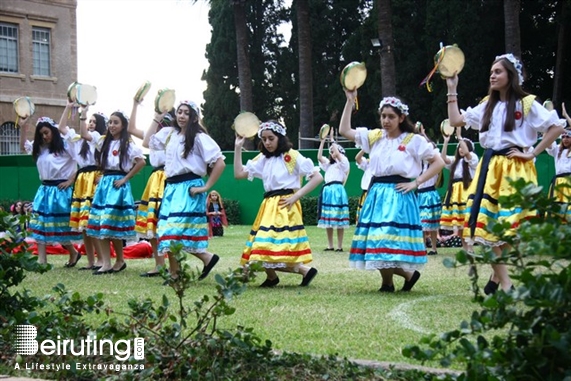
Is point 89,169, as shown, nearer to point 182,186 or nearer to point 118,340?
point 182,186

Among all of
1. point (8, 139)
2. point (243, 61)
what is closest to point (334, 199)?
point (243, 61)

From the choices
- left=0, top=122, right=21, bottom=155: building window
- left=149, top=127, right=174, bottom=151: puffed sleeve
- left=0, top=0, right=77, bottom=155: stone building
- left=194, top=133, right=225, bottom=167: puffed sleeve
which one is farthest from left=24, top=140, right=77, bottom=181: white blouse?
left=0, top=122, right=21, bottom=155: building window

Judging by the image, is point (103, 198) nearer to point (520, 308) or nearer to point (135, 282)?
point (135, 282)

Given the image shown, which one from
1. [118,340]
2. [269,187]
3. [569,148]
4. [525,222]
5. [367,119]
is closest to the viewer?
[525,222]

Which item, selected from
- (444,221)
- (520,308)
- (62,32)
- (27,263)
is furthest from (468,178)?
(62,32)

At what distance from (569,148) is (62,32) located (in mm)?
26910

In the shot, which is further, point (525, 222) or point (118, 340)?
point (118, 340)

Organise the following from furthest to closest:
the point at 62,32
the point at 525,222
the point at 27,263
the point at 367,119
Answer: the point at 62,32 → the point at 367,119 → the point at 27,263 → the point at 525,222

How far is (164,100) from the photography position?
28.6 feet

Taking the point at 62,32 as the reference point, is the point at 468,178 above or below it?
below

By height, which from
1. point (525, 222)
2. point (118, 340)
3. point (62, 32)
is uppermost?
point (62, 32)

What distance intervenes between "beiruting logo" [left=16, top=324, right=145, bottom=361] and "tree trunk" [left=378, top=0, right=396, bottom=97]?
16632mm

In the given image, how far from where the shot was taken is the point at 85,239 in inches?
407

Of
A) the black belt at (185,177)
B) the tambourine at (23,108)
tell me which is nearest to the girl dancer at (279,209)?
the black belt at (185,177)
